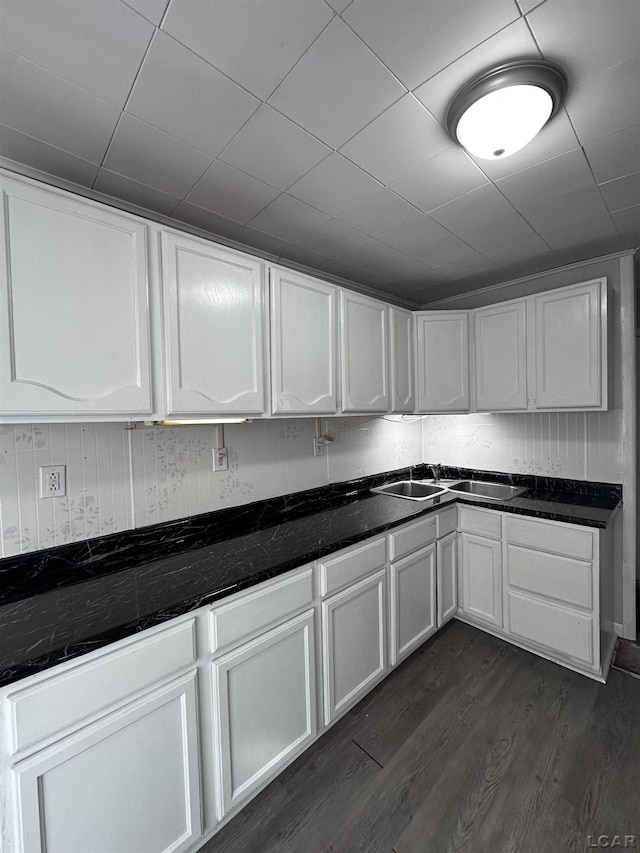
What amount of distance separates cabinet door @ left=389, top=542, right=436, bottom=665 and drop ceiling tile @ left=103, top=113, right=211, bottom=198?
207 cm

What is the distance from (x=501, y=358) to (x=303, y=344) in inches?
59.8

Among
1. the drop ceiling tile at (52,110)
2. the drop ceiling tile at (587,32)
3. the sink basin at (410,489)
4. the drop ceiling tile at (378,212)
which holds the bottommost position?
the sink basin at (410,489)

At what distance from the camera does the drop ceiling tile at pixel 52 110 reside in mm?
1016

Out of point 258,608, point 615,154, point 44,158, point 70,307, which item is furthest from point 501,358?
point 44,158

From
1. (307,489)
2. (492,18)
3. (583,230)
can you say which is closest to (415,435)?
(307,489)

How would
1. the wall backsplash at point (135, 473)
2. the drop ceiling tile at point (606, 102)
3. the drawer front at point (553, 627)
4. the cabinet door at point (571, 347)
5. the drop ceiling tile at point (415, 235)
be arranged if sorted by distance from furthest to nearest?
the cabinet door at point (571, 347) < the drawer front at point (553, 627) < the drop ceiling tile at point (415, 235) < the wall backsplash at point (135, 473) < the drop ceiling tile at point (606, 102)

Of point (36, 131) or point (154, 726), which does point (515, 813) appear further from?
point (36, 131)

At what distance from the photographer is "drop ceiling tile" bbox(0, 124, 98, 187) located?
124cm

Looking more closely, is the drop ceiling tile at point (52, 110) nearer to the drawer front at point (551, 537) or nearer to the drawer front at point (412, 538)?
the drawer front at point (412, 538)

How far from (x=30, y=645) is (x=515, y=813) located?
5.75 feet

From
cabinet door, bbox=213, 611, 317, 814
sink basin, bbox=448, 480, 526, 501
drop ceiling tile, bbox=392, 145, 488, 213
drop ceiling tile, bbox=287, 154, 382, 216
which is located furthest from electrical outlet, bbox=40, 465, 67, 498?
sink basin, bbox=448, 480, 526, 501

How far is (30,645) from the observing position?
982 mm

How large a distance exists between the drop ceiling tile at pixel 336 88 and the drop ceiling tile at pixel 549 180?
72 cm

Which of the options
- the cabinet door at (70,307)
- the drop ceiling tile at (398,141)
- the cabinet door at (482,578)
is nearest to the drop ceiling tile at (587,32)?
the drop ceiling tile at (398,141)
